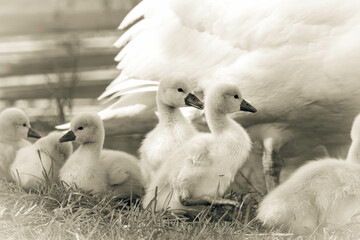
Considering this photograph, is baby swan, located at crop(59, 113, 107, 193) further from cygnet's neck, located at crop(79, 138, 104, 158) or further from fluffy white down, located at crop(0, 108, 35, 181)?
fluffy white down, located at crop(0, 108, 35, 181)

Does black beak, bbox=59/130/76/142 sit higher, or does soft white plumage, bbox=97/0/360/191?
soft white plumage, bbox=97/0/360/191

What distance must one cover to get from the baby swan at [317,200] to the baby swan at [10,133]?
103 centimetres

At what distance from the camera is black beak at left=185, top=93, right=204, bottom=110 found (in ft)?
8.84

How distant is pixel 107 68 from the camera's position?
3240mm

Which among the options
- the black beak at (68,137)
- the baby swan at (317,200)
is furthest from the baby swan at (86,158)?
the baby swan at (317,200)

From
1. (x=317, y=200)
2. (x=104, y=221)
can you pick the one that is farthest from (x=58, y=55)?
(x=317, y=200)

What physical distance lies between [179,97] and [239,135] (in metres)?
0.26

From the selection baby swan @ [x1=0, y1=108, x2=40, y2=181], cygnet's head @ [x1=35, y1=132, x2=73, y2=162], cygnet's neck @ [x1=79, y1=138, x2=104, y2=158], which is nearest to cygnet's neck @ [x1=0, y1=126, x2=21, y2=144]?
baby swan @ [x1=0, y1=108, x2=40, y2=181]

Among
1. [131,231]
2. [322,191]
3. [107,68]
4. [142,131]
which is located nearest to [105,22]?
[107,68]

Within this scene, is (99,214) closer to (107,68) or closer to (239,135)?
(239,135)

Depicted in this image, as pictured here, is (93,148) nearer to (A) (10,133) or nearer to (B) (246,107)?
(A) (10,133)

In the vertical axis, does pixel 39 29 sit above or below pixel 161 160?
above

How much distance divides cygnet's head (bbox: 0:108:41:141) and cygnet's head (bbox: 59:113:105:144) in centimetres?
28

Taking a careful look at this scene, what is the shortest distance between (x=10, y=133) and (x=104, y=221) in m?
0.62
